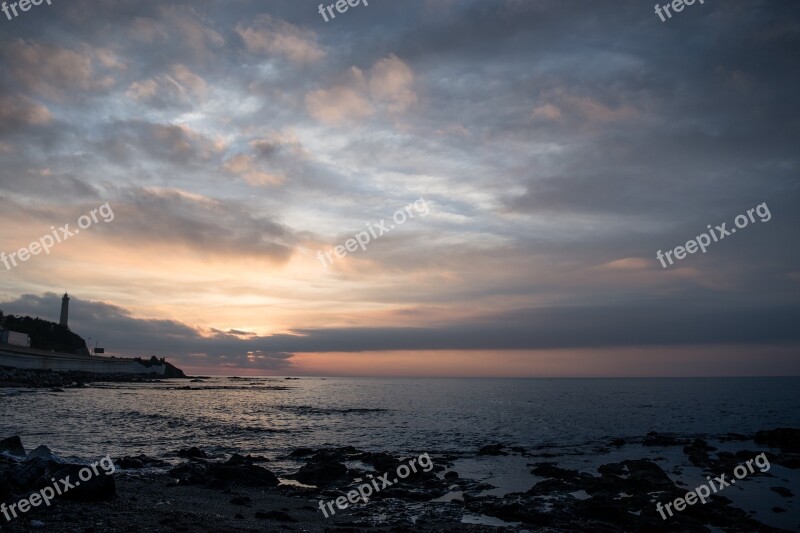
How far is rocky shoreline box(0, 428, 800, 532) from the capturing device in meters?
15.8

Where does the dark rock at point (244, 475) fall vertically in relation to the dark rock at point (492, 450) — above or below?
above

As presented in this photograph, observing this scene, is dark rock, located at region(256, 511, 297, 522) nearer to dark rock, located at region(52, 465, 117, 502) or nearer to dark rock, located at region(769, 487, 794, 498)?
dark rock, located at region(52, 465, 117, 502)

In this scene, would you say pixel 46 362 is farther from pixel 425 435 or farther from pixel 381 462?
pixel 381 462

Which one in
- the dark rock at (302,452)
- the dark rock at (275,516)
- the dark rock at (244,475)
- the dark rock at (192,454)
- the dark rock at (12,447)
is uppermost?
the dark rock at (12,447)

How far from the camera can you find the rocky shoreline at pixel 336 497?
15797mm

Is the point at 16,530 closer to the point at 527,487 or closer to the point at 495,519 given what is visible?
the point at 495,519

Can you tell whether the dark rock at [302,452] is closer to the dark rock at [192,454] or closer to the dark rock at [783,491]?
the dark rock at [192,454]

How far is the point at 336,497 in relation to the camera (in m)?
22.8

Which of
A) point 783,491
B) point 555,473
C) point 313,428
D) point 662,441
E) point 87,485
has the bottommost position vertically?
point 313,428

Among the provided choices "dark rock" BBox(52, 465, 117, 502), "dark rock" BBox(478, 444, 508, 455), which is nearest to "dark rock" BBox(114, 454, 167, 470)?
"dark rock" BBox(52, 465, 117, 502)

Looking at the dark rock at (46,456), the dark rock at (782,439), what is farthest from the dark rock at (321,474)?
the dark rock at (782,439)

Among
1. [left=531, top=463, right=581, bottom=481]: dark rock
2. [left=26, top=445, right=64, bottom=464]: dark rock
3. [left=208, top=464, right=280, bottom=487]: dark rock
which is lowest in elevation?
[left=531, top=463, right=581, bottom=481]: dark rock

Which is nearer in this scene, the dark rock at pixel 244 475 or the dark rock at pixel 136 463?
the dark rock at pixel 244 475

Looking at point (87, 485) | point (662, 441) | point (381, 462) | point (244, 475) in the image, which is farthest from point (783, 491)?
point (87, 485)
